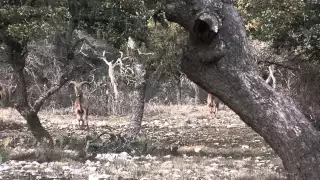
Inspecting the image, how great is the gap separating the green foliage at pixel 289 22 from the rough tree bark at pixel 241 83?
26.5 ft

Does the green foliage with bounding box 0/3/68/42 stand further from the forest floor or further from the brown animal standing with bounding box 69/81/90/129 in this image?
the brown animal standing with bounding box 69/81/90/129

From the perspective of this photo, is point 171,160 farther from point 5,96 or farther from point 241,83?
point 5,96

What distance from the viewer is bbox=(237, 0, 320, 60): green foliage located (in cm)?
1387

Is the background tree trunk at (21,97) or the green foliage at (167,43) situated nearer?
the background tree trunk at (21,97)

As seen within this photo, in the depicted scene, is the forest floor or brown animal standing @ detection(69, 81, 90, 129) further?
brown animal standing @ detection(69, 81, 90, 129)

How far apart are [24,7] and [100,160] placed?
3713 millimetres

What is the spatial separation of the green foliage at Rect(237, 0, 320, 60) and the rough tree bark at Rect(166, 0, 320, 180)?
8.06m

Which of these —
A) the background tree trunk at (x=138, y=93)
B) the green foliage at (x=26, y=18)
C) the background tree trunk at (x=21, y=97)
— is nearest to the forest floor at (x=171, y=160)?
the background tree trunk at (x=21, y=97)

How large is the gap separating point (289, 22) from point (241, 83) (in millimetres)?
8982

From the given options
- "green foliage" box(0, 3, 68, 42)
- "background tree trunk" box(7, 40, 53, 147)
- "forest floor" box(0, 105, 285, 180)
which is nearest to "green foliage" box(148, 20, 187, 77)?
"forest floor" box(0, 105, 285, 180)

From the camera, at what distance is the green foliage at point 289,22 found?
1387 centimetres

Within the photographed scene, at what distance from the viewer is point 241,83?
594 cm

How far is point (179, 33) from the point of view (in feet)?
62.1

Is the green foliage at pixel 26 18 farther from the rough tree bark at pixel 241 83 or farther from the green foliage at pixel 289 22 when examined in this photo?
the rough tree bark at pixel 241 83
